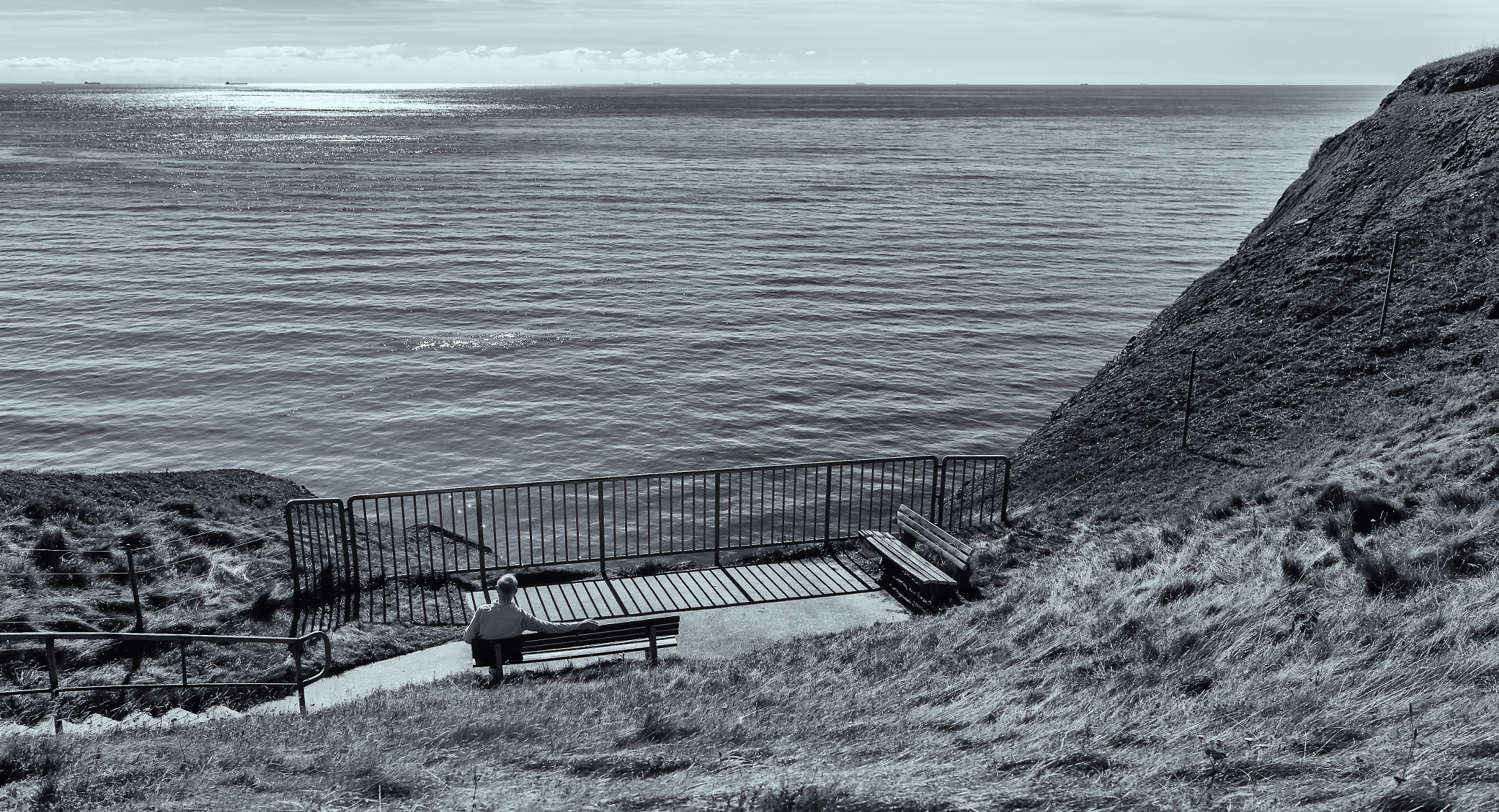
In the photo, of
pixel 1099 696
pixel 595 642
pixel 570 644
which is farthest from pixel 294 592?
pixel 1099 696

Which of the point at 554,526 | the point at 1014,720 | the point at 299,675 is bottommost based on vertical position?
the point at 554,526

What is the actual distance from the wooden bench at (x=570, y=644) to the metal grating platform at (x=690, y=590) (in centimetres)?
131

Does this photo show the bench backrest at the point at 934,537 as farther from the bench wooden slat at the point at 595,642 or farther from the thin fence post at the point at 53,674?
the thin fence post at the point at 53,674

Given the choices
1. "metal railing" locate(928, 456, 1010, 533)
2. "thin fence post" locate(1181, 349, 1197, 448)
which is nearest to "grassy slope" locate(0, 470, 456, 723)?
"metal railing" locate(928, 456, 1010, 533)

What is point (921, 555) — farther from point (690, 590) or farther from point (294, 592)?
point (294, 592)

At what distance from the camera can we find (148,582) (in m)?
12.8

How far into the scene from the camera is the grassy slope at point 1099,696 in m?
5.86

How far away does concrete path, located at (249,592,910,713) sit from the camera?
9.77 meters

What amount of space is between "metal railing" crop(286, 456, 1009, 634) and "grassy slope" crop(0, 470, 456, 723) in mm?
579

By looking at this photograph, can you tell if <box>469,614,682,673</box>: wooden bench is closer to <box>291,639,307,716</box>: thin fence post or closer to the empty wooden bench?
<box>291,639,307,716</box>: thin fence post

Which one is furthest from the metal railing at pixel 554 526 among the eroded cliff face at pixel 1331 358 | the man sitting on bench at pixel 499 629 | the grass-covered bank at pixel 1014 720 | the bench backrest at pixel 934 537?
the grass-covered bank at pixel 1014 720

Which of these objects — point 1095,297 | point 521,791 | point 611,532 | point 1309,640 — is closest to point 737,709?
point 521,791

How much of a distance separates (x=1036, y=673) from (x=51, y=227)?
61152 mm

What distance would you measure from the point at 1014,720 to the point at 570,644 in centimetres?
408
